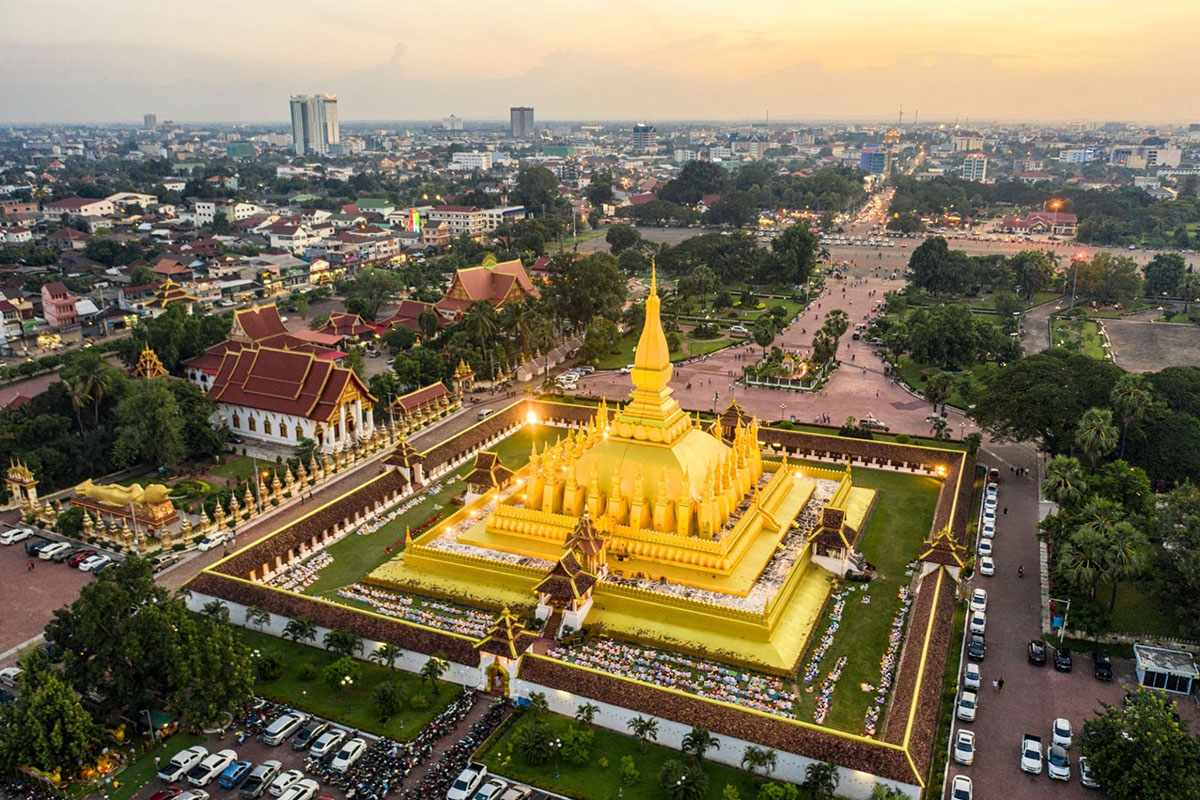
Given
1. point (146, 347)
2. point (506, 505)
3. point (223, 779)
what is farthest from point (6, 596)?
point (146, 347)

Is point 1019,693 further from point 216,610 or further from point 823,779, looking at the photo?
point 216,610

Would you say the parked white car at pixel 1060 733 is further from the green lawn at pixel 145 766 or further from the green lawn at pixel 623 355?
the green lawn at pixel 623 355

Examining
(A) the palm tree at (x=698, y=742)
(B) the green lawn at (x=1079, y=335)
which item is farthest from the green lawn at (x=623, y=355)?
(A) the palm tree at (x=698, y=742)

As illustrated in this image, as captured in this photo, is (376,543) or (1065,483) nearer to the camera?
(1065,483)

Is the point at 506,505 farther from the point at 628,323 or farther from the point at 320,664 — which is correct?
the point at 628,323

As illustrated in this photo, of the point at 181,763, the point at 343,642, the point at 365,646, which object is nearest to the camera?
the point at 181,763

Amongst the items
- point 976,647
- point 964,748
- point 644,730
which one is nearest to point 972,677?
point 976,647

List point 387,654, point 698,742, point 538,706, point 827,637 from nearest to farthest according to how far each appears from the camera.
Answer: point 698,742 < point 538,706 < point 387,654 < point 827,637
